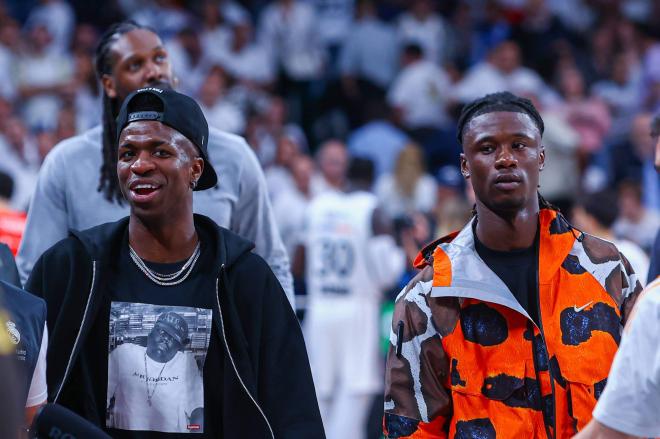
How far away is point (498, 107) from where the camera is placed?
13.0 feet

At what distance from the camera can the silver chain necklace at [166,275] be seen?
376 cm

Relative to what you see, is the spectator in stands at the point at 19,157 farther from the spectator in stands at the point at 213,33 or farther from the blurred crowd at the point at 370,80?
the spectator in stands at the point at 213,33

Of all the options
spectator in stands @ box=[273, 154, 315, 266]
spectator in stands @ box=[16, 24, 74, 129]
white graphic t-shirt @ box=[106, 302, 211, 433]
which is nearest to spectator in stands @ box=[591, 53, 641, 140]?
spectator in stands @ box=[273, 154, 315, 266]

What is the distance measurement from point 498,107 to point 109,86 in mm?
1738

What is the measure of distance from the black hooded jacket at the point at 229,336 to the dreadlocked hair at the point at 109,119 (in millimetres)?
742

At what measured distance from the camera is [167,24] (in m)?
13.7

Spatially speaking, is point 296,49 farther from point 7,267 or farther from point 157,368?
point 157,368

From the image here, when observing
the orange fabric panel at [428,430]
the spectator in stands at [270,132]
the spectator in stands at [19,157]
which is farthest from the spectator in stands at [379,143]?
the orange fabric panel at [428,430]

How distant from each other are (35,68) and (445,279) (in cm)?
970

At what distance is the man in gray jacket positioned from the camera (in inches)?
179

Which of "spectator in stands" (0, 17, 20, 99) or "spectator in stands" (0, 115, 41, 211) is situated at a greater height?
"spectator in stands" (0, 17, 20, 99)

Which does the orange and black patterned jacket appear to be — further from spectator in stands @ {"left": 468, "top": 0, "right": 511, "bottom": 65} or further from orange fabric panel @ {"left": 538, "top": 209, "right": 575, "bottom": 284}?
spectator in stands @ {"left": 468, "top": 0, "right": 511, "bottom": 65}

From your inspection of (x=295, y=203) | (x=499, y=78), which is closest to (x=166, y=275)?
(x=295, y=203)

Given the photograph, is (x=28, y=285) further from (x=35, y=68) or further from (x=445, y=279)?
(x=35, y=68)
